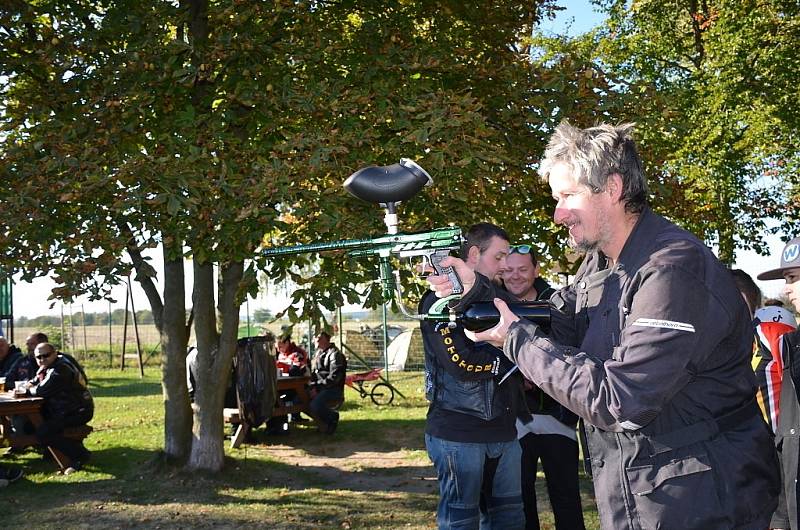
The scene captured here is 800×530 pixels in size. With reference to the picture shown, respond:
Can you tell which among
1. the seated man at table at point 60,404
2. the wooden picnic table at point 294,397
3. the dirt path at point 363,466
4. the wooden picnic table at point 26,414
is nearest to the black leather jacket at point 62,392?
the seated man at table at point 60,404

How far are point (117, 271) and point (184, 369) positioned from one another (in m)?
3.09

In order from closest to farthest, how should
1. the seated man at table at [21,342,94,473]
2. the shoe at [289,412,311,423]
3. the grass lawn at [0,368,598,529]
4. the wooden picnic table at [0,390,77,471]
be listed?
the grass lawn at [0,368,598,529]
the wooden picnic table at [0,390,77,471]
the seated man at table at [21,342,94,473]
the shoe at [289,412,311,423]

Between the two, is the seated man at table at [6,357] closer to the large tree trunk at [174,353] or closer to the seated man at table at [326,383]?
the large tree trunk at [174,353]

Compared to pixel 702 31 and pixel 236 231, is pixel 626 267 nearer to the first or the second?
pixel 236 231

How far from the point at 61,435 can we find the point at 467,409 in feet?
27.4

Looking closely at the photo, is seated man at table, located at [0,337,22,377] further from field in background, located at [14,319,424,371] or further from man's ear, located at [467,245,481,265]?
man's ear, located at [467,245,481,265]

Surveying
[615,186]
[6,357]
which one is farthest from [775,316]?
[6,357]

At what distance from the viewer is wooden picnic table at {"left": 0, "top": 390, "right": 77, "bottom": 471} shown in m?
10.9

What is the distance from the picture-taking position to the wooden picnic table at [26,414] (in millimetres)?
10867

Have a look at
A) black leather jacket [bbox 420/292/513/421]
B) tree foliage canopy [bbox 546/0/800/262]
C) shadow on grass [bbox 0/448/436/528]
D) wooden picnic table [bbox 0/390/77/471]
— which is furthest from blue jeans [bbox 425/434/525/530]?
tree foliage canopy [bbox 546/0/800/262]

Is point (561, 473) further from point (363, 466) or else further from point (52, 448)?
point (52, 448)

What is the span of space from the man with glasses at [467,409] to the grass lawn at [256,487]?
3254mm

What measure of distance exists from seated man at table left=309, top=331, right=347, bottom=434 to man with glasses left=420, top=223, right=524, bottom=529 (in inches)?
344

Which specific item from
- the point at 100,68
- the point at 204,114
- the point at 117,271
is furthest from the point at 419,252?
the point at 100,68
